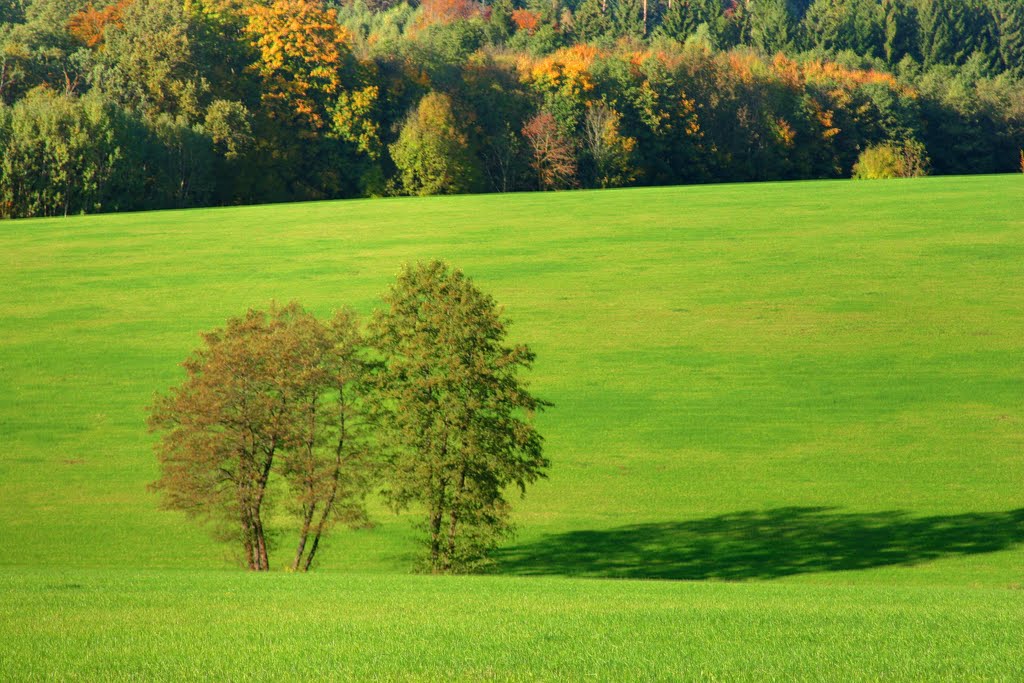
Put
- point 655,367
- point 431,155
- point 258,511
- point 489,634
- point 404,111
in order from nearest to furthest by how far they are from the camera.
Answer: point 489,634 < point 258,511 < point 655,367 < point 431,155 < point 404,111

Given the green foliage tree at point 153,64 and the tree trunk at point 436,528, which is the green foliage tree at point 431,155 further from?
the tree trunk at point 436,528

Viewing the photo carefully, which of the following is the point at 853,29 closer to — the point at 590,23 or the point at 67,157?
the point at 590,23

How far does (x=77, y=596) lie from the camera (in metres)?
15.0

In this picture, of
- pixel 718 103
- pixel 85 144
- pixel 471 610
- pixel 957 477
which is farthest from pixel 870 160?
pixel 471 610

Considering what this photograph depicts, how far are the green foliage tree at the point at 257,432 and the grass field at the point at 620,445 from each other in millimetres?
1713

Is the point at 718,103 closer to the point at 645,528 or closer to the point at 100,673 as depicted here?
the point at 645,528

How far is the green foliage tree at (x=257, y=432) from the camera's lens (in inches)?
955

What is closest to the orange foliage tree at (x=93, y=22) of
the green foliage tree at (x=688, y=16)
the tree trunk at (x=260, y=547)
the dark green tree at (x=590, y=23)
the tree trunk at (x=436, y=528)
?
the dark green tree at (x=590, y=23)

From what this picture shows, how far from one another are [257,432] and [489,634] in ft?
45.4

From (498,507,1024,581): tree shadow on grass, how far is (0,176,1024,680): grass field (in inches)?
3.7

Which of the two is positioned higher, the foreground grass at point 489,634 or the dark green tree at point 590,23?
the dark green tree at point 590,23

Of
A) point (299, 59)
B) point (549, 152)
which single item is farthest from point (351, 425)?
point (549, 152)

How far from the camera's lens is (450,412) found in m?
24.9

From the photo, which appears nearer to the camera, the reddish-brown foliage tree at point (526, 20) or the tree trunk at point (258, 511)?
the tree trunk at point (258, 511)
